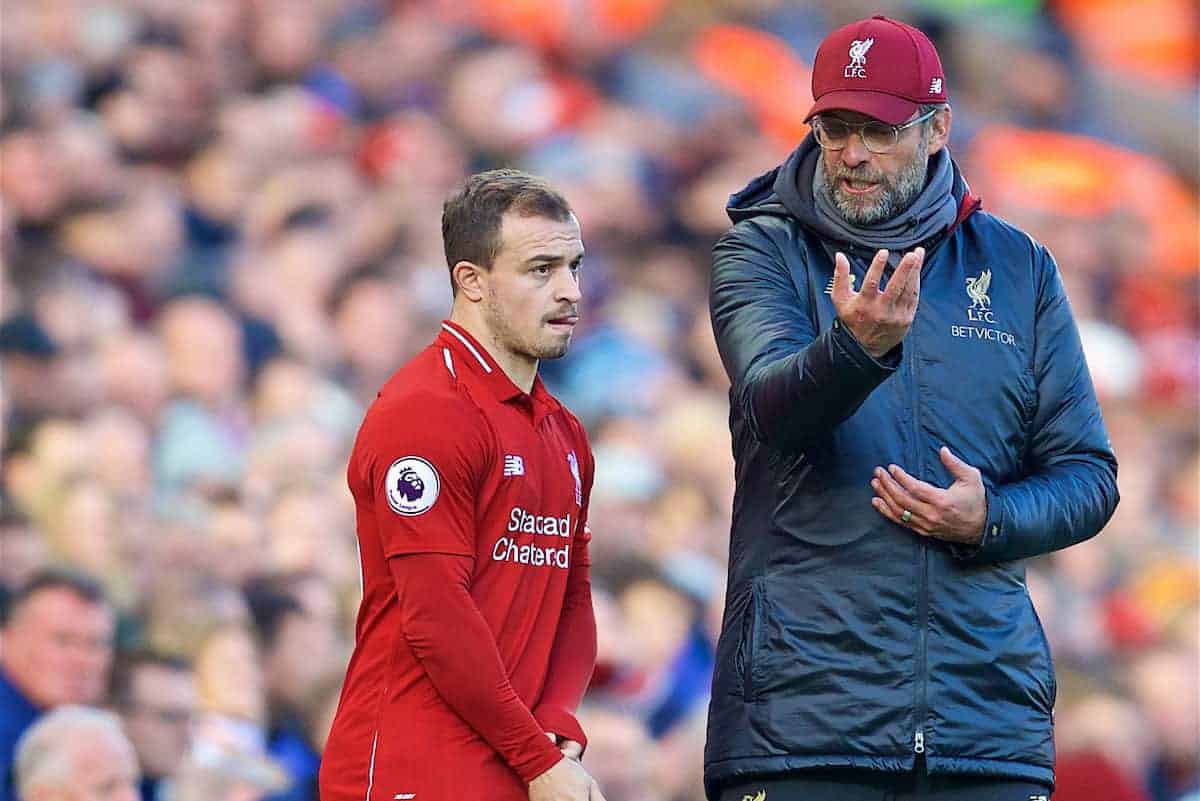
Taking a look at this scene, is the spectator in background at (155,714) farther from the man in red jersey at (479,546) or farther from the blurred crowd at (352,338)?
the man in red jersey at (479,546)

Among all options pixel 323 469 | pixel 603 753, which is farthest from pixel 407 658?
pixel 323 469

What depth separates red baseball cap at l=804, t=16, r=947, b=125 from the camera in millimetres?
2746

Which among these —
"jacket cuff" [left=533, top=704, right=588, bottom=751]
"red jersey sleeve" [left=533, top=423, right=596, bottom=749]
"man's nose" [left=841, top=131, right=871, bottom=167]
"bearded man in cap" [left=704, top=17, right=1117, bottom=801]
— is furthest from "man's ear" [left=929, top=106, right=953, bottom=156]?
"jacket cuff" [left=533, top=704, right=588, bottom=751]

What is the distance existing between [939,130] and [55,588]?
2660 mm

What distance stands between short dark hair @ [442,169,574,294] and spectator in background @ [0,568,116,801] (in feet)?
6.54

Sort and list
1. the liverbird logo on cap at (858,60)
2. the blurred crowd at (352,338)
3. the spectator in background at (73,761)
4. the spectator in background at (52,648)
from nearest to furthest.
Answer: the liverbird logo on cap at (858,60) < the spectator in background at (73,761) < the spectator in background at (52,648) < the blurred crowd at (352,338)

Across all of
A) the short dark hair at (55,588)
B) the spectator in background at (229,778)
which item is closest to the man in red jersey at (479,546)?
the spectator in background at (229,778)

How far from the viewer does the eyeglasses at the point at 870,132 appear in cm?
278

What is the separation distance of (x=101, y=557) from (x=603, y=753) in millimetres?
1427

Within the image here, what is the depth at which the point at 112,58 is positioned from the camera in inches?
279

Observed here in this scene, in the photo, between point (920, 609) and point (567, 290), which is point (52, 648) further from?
point (920, 609)

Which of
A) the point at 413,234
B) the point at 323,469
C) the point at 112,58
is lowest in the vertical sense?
the point at 323,469

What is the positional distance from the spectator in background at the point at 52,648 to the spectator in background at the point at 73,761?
0.14 m

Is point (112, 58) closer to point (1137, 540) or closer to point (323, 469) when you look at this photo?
point (323, 469)
